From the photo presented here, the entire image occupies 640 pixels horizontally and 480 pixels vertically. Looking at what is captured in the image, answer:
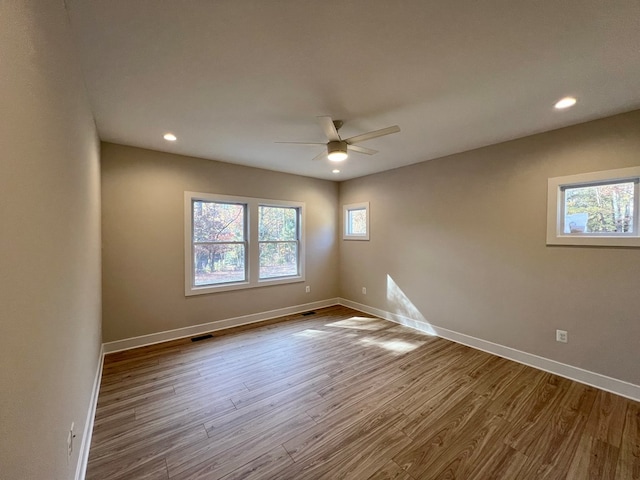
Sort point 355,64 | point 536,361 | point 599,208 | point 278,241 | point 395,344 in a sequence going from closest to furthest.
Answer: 1. point 355,64
2. point 599,208
3. point 536,361
4. point 395,344
5. point 278,241

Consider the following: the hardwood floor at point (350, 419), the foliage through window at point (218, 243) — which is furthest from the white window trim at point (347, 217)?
the hardwood floor at point (350, 419)

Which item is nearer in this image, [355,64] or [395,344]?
[355,64]

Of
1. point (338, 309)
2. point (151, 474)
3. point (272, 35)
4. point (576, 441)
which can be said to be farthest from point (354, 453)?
point (338, 309)

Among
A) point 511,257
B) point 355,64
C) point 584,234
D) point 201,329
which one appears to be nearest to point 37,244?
point 355,64

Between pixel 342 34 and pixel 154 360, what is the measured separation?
12.0 feet

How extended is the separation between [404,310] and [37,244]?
430 centimetres

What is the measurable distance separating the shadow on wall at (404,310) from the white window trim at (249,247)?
1.64m

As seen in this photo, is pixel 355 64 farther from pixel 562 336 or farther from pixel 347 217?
pixel 347 217

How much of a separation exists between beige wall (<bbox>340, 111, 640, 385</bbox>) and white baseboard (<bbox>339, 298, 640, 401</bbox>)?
0.20 ft

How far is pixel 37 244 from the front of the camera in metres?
0.93

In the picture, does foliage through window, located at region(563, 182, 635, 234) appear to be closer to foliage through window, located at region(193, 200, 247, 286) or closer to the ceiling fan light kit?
the ceiling fan light kit

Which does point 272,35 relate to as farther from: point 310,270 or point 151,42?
point 310,270

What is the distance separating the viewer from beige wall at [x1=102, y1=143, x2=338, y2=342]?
3256 mm

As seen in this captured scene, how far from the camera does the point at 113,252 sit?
326 centimetres
